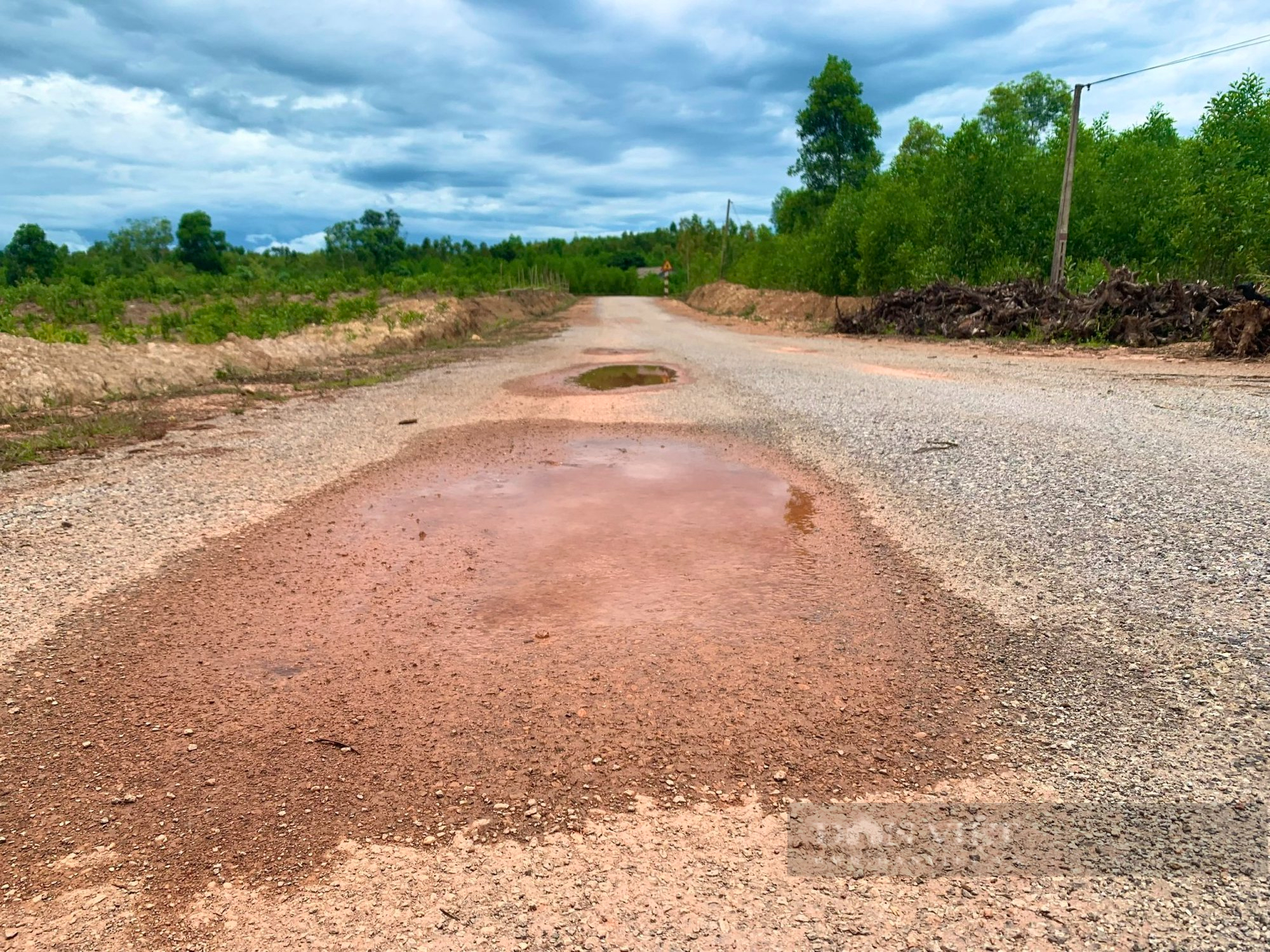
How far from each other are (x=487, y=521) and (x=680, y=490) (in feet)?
4.88

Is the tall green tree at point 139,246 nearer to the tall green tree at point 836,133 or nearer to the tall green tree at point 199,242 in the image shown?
the tall green tree at point 199,242

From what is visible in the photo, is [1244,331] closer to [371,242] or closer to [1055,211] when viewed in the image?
[1055,211]

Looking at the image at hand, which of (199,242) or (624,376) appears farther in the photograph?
(199,242)

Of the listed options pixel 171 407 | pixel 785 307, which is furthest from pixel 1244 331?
pixel 785 307

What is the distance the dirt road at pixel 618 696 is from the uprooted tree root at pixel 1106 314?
763 cm

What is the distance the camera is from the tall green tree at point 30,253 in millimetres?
47125

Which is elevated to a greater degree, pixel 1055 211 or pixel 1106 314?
pixel 1055 211

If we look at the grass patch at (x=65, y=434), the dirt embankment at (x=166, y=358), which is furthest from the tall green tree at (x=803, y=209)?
the grass patch at (x=65, y=434)

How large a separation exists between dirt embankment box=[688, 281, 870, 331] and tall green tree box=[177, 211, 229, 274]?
Answer: 44530mm

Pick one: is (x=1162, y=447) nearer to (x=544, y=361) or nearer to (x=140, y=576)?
(x=140, y=576)

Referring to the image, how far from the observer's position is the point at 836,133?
129ft

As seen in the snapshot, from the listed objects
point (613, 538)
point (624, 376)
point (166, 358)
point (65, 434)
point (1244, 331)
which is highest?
point (1244, 331)

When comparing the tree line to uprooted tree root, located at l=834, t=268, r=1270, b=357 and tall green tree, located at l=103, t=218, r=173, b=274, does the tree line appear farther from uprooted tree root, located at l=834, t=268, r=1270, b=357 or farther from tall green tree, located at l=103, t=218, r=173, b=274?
tall green tree, located at l=103, t=218, r=173, b=274

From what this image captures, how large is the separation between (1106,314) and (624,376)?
10.3m
